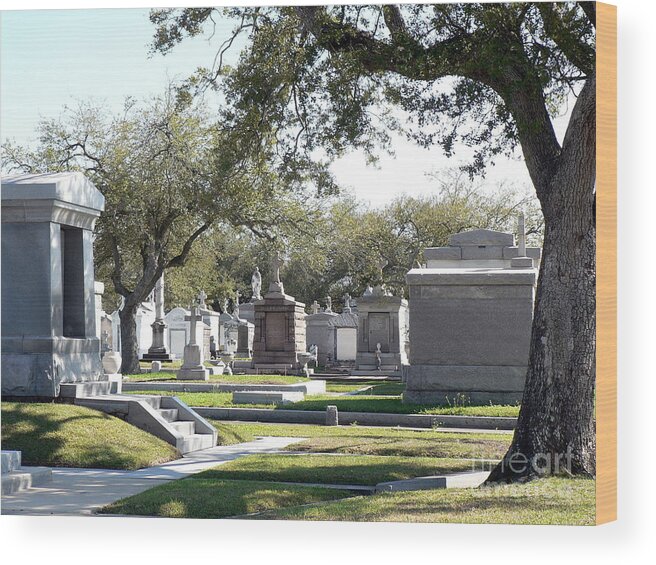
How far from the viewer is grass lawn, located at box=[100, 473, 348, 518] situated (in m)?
8.27

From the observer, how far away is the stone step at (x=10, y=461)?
30.7ft

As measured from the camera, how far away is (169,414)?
11.9 m

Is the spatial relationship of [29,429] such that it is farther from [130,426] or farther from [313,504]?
[313,504]

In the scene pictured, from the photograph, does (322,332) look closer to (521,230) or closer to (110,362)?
(110,362)

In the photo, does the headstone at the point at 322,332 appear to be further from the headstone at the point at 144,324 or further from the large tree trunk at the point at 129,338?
the large tree trunk at the point at 129,338

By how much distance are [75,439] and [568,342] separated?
5015 millimetres

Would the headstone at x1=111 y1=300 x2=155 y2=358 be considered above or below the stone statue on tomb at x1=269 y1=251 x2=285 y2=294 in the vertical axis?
below

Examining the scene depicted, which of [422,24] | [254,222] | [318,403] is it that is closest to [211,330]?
[254,222]

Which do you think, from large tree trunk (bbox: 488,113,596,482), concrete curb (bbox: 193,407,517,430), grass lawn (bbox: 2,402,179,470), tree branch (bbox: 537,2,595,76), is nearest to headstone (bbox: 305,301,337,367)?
concrete curb (bbox: 193,407,517,430)

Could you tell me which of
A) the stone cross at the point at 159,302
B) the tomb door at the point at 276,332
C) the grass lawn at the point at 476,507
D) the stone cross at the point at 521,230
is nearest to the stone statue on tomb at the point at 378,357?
the tomb door at the point at 276,332

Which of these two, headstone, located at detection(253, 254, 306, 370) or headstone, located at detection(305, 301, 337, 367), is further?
headstone, located at detection(305, 301, 337, 367)

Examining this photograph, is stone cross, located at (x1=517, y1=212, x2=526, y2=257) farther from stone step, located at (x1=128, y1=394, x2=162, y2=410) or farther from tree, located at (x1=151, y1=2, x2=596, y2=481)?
stone step, located at (x1=128, y1=394, x2=162, y2=410)

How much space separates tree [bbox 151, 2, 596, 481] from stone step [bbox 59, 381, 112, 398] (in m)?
3.62

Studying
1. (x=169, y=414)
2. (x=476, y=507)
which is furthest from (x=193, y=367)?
(x=476, y=507)
